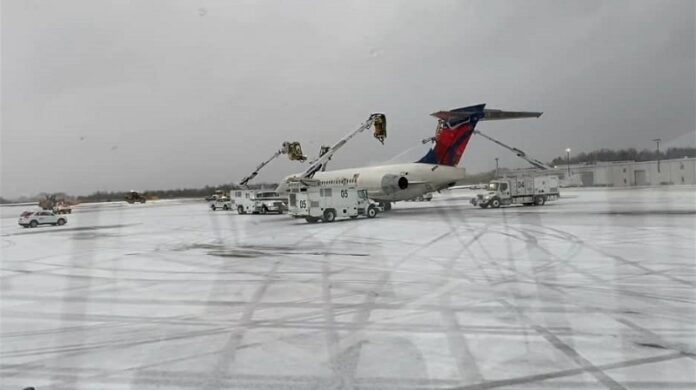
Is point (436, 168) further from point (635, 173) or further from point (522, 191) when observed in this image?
point (635, 173)

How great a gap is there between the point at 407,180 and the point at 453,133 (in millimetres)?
5519

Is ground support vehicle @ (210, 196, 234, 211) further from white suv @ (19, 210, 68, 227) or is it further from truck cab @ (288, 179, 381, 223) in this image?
truck cab @ (288, 179, 381, 223)

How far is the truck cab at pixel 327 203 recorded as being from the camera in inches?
1190

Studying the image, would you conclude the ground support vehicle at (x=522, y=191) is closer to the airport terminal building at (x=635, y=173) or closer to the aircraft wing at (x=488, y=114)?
the aircraft wing at (x=488, y=114)

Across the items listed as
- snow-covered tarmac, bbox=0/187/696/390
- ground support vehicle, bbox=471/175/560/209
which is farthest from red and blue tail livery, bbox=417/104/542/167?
snow-covered tarmac, bbox=0/187/696/390

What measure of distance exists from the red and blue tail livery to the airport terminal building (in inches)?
1600

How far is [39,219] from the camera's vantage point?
3897 centimetres

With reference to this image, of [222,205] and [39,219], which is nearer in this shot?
[39,219]

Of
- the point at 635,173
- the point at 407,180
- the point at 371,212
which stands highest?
the point at 635,173

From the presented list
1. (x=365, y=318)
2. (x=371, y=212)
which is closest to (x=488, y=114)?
(x=371, y=212)

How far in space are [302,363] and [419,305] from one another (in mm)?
3523

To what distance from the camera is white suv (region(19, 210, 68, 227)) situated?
3831cm

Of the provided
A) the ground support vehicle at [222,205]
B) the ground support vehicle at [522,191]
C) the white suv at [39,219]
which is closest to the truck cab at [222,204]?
the ground support vehicle at [222,205]

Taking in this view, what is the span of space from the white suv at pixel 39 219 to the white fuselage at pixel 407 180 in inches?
1052
